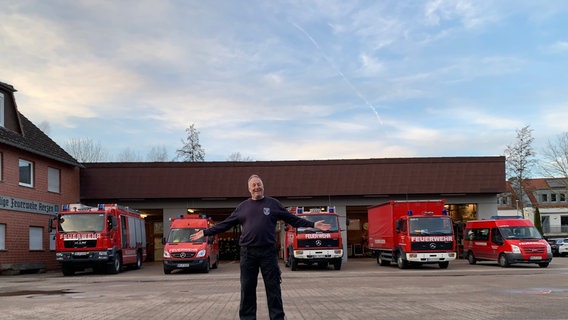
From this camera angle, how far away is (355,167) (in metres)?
36.6

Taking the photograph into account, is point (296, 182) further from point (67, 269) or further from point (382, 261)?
point (67, 269)

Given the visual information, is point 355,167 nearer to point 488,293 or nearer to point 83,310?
point 488,293

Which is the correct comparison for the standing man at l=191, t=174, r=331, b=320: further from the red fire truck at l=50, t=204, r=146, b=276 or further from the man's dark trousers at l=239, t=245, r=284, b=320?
the red fire truck at l=50, t=204, r=146, b=276

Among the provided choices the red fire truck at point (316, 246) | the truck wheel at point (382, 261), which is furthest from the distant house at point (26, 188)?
the truck wheel at point (382, 261)

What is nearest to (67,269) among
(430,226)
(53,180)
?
(53,180)

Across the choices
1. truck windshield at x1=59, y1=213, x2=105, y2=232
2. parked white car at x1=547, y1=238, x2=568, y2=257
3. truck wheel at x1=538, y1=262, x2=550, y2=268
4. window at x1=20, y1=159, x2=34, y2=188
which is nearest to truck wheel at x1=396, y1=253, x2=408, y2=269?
truck wheel at x1=538, y1=262, x2=550, y2=268

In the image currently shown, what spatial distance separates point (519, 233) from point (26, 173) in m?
23.9

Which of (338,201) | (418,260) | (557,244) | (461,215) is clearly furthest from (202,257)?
(557,244)

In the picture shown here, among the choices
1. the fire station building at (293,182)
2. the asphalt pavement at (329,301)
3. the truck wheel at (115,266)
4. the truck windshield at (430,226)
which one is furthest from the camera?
the fire station building at (293,182)

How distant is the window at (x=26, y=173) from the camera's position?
1145 inches

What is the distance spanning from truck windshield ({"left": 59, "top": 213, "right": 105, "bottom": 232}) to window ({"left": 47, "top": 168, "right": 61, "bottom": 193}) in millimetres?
6624

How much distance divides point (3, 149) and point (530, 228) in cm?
2453

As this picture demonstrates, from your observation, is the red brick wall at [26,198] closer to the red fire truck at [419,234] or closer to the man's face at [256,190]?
the red fire truck at [419,234]

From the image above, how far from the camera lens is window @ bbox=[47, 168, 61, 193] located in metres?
31.9
